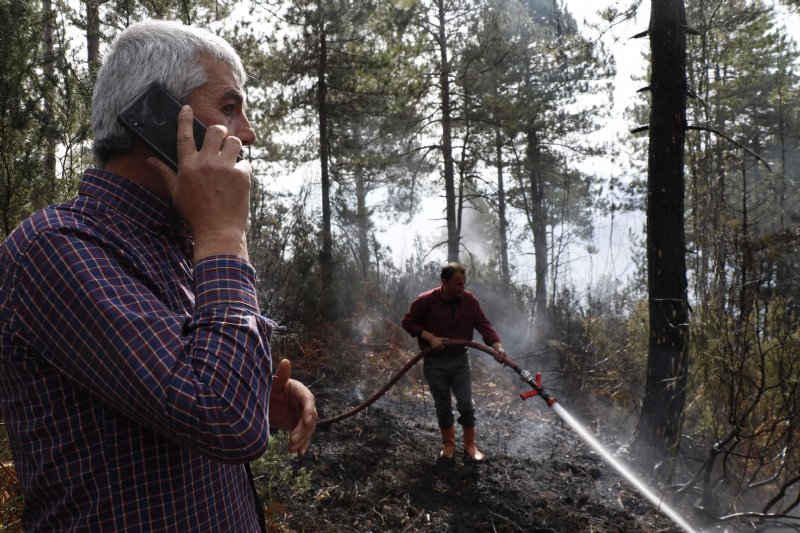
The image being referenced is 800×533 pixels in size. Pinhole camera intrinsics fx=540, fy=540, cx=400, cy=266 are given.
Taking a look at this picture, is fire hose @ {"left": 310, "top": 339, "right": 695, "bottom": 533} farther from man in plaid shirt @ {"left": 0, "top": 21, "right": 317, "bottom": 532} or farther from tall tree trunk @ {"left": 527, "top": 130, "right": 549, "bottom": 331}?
tall tree trunk @ {"left": 527, "top": 130, "right": 549, "bottom": 331}

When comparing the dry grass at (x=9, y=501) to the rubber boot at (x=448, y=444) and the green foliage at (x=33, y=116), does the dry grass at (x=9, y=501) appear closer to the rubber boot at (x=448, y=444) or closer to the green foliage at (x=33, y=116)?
the green foliage at (x=33, y=116)

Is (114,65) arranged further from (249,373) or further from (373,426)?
(373,426)

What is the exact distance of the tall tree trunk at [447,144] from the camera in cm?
1609

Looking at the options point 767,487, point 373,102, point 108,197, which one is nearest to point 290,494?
point 108,197

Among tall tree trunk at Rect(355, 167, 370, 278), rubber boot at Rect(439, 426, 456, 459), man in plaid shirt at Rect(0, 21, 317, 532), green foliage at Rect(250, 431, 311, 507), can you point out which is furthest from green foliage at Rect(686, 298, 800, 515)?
tall tree trunk at Rect(355, 167, 370, 278)

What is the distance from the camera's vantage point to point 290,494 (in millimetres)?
4680

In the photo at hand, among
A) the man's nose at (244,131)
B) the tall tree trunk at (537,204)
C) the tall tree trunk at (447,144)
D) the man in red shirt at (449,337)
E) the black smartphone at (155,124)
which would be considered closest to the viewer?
the black smartphone at (155,124)

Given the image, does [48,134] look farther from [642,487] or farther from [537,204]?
[537,204]

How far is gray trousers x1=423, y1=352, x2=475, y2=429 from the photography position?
634 centimetres

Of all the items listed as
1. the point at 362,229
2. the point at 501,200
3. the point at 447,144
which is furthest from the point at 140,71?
the point at 501,200

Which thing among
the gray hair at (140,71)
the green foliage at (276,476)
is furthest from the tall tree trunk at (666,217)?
the gray hair at (140,71)

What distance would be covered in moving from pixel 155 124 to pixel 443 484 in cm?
510

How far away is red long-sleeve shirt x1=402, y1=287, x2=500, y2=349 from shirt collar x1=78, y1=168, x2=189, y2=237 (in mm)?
5139

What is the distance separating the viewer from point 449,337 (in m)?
6.34
